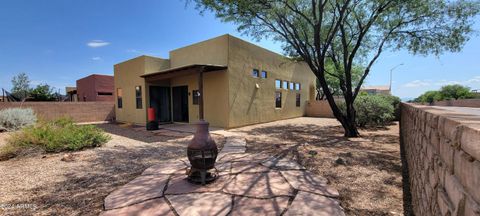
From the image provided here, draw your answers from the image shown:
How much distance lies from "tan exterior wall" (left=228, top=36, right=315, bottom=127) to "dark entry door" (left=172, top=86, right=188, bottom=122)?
10.6 ft

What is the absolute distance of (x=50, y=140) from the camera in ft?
17.5

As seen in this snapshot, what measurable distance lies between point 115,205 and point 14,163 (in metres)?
3.72

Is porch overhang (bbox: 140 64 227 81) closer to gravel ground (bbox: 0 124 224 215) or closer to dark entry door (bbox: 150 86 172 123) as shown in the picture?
dark entry door (bbox: 150 86 172 123)

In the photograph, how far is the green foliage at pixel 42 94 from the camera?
19117 mm

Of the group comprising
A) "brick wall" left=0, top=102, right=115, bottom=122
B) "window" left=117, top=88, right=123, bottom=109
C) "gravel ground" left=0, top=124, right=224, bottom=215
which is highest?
"window" left=117, top=88, right=123, bottom=109

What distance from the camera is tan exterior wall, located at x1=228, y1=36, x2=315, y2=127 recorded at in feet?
31.1

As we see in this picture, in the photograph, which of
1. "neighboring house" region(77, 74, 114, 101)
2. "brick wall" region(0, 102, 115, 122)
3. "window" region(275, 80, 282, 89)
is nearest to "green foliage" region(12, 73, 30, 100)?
"neighboring house" region(77, 74, 114, 101)

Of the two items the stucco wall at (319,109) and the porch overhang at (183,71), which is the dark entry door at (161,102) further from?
the stucco wall at (319,109)

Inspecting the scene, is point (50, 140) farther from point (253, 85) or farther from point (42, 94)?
point (42, 94)

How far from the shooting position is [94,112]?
1425 cm

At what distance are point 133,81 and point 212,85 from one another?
526cm

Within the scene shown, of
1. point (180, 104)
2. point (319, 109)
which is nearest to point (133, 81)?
point (180, 104)

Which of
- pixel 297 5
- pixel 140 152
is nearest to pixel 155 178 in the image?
pixel 140 152

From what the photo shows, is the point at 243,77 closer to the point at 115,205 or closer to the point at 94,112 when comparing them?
the point at 115,205
